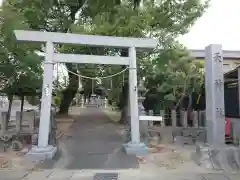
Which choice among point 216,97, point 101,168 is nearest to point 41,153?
point 101,168

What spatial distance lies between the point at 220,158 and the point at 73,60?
6154mm

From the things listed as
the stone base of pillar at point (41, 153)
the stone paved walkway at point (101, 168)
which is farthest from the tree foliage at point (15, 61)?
the stone base of pillar at point (41, 153)

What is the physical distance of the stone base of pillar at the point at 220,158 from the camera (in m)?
9.49

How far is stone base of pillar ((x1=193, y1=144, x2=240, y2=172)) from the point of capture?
9.49 metres

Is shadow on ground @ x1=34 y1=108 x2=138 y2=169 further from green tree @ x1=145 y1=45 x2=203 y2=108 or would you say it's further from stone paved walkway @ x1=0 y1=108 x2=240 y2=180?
green tree @ x1=145 y1=45 x2=203 y2=108

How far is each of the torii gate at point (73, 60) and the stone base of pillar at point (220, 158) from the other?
→ 2.42 meters

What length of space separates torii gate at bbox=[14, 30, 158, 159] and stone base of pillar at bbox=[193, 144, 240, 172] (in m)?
2.42

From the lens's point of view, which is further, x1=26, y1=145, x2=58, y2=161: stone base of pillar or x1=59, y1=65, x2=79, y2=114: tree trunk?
x1=59, y1=65, x2=79, y2=114: tree trunk

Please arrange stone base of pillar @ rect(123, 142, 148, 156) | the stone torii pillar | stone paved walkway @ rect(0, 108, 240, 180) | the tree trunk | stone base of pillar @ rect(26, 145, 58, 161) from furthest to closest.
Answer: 1. the tree trunk
2. stone base of pillar @ rect(123, 142, 148, 156)
3. the stone torii pillar
4. stone base of pillar @ rect(26, 145, 58, 161)
5. stone paved walkway @ rect(0, 108, 240, 180)

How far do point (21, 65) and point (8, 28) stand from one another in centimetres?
170

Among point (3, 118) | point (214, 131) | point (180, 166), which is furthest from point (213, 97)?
point (3, 118)

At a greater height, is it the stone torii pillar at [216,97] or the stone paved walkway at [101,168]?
the stone torii pillar at [216,97]

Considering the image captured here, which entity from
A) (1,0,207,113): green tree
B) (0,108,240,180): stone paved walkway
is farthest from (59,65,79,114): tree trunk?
(0,108,240,180): stone paved walkway

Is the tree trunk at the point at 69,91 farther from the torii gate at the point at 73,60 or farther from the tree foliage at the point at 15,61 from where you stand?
the torii gate at the point at 73,60
